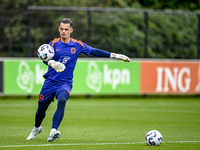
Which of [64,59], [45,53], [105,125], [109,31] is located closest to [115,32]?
[109,31]

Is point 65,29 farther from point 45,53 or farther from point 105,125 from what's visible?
point 105,125

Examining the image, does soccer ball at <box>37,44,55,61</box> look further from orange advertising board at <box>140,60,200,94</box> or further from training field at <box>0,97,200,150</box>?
orange advertising board at <box>140,60,200,94</box>

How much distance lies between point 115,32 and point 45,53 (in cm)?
1406

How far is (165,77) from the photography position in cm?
1797

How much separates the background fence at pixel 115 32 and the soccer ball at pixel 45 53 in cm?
1140

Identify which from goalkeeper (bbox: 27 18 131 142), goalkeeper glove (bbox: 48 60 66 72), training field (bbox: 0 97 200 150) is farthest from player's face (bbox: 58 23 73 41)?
training field (bbox: 0 97 200 150)

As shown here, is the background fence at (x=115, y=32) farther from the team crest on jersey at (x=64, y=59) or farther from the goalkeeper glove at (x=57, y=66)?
the goalkeeper glove at (x=57, y=66)

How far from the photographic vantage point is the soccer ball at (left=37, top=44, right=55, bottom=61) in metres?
7.41

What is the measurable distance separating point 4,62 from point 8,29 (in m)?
4.35

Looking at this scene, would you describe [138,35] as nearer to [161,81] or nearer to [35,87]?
[161,81]

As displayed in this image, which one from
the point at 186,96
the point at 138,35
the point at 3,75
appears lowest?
the point at 186,96

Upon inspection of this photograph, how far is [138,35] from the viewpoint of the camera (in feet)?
69.7

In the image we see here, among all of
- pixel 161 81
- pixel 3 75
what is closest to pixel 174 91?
pixel 161 81

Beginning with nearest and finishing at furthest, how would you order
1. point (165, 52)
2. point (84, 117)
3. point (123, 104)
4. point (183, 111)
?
1. point (84, 117)
2. point (183, 111)
3. point (123, 104)
4. point (165, 52)
